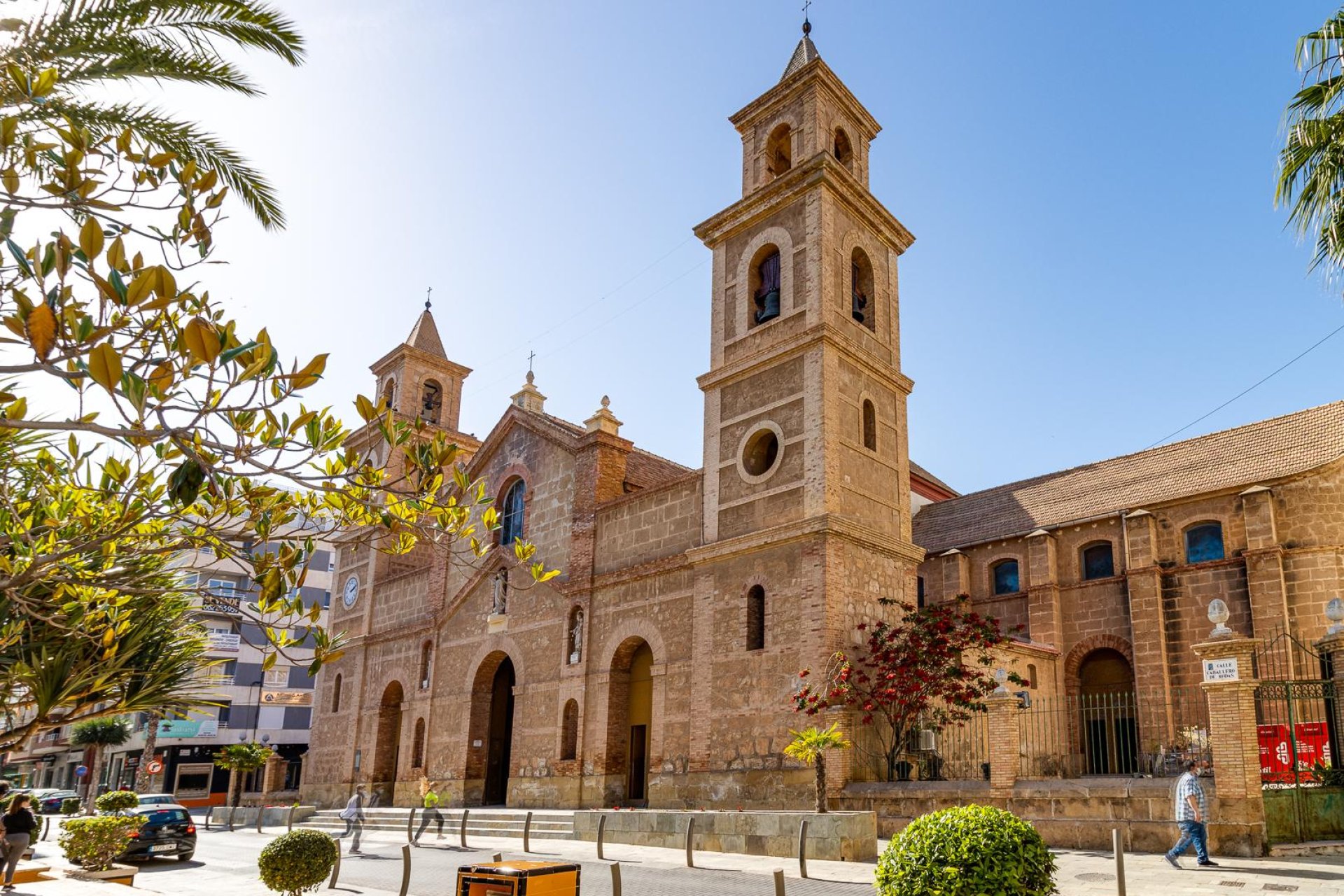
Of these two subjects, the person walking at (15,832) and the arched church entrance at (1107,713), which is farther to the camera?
the arched church entrance at (1107,713)

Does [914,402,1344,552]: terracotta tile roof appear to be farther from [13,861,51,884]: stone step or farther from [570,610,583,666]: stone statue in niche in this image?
[13,861,51,884]: stone step

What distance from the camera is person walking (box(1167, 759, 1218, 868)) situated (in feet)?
43.0

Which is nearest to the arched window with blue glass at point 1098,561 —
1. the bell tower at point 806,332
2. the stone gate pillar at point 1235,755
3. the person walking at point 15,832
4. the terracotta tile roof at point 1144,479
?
the terracotta tile roof at point 1144,479

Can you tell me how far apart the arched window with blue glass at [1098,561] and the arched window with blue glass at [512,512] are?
53.5ft

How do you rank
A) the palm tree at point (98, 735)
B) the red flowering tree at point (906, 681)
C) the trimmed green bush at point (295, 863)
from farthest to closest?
the palm tree at point (98, 735), the red flowering tree at point (906, 681), the trimmed green bush at point (295, 863)

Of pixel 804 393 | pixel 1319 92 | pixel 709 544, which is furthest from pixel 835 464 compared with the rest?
pixel 1319 92

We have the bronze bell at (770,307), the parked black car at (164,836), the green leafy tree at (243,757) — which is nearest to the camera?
the parked black car at (164,836)

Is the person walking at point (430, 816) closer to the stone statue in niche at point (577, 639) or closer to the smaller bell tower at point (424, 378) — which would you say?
the stone statue in niche at point (577, 639)

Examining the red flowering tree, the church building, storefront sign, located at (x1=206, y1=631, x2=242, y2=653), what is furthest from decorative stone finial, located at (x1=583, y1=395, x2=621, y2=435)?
storefront sign, located at (x1=206, y1=631, x2=242, y2=653)

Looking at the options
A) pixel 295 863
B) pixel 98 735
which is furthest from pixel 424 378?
pixel 98 735

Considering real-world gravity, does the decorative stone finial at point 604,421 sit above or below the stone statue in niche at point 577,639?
above

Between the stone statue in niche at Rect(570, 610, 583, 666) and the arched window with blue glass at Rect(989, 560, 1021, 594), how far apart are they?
13.6 metres

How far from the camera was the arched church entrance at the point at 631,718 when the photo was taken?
2355 centimetres

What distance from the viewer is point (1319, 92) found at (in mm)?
11352
